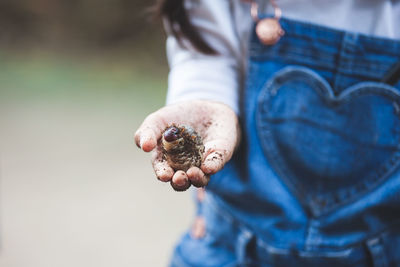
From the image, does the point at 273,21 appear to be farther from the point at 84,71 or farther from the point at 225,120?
the point at 84,71

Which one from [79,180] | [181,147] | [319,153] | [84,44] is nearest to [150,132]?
[181,147]

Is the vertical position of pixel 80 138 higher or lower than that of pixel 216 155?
lower

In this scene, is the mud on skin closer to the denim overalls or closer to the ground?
the denim overalls

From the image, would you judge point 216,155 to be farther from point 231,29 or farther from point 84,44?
point 84,44

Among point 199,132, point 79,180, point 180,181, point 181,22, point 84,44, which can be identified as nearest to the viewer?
point 180,181

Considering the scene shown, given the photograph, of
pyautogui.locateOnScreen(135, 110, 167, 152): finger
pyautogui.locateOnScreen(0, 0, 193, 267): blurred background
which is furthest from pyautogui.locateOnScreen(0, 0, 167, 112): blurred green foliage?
pyautogui.locateOnScreen(135, 110, 167, 152): finger

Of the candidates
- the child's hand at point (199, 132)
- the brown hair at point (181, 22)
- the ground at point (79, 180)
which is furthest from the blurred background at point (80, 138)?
the child's hand at point (199, 132)

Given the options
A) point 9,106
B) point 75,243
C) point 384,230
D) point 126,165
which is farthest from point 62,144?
point 384,230

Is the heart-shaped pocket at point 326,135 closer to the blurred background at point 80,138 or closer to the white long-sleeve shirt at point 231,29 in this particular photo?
the white long-sleeve shirt at point 231,29
